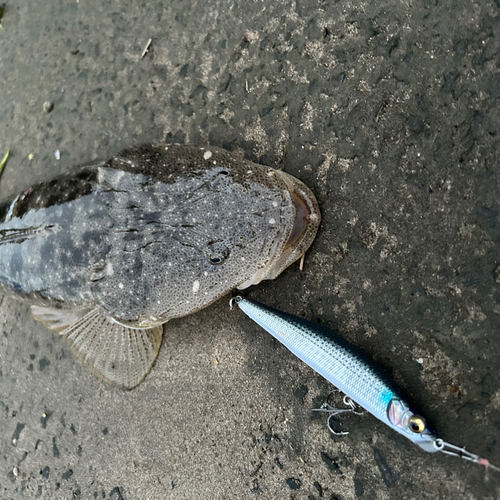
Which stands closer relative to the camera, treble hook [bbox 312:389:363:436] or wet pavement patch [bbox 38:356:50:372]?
treble hook [bbox 312:389:363:436]

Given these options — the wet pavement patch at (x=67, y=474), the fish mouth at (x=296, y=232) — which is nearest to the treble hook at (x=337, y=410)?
the fish mouth at (x=296, y=232)

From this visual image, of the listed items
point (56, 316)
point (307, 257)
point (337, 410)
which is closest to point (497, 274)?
point (307, 257)

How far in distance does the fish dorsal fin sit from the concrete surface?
11 centimetres

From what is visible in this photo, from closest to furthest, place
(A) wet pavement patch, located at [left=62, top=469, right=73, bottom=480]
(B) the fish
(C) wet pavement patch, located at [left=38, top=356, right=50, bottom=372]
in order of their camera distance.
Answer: (B) the fish < (A) wet pavement patch, located at [left=62, top=469, right=73, bottom=480] < (C) wet pavement patch, located at [left=38, top=356, right=50, bottom=372]

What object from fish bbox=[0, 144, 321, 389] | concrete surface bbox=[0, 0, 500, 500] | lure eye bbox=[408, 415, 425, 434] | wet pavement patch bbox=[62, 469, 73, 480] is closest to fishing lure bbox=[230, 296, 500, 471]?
lure eye bbox=[408, 415, 425, 434]

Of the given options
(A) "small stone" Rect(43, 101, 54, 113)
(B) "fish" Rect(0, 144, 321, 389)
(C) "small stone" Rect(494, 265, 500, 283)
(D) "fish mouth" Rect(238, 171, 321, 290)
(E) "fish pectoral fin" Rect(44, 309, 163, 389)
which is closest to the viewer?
(C) "small stone" Rect(494, 265, 500, 283)

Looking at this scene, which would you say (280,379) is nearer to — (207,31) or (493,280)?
(493,280)

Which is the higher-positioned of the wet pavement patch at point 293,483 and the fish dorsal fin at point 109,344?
the fish dorsal fin at point 109,344

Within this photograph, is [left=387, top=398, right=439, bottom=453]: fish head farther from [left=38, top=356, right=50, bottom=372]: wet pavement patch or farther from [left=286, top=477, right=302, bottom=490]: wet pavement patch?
Result: [left=38, top=356, right=50, bottom=372]: wet pavement patch

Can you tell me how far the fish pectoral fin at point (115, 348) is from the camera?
3012 millimetres

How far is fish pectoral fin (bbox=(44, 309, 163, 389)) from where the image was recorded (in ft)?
9.88

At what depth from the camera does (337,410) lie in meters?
2.50

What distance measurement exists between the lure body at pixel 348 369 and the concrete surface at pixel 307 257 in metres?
0.20

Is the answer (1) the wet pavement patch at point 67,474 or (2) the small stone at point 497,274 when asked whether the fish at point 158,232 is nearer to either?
(2) the small stone at point 497,274
